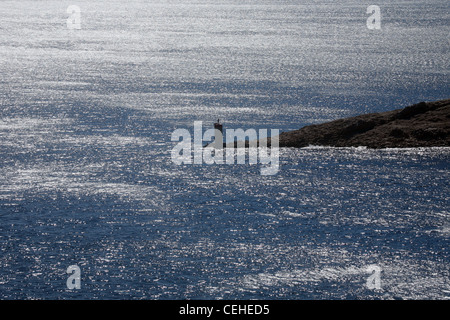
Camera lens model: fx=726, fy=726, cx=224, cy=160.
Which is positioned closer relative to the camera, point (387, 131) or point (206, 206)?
point (206, 206)

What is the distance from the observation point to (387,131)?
229 ft

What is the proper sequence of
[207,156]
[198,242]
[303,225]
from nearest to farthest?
[198,242] < [303,225] < [207,156]

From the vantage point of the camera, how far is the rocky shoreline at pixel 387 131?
67750 mm

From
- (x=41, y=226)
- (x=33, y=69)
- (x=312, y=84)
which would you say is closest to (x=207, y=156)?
(x=41, y=226)

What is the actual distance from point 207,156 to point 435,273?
108ft

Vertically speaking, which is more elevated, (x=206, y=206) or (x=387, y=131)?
(x=387, y=131)

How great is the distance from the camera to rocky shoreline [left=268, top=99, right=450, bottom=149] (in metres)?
67.8

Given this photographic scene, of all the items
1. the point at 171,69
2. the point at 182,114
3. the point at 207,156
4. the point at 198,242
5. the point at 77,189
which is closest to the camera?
the point at 198,242

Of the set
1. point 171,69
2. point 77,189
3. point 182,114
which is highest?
point 171,69

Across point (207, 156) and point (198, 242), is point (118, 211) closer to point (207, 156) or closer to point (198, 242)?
point (198, 242)

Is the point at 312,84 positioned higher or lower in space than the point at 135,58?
lower

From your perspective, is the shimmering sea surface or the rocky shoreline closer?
the shimmering sea surface

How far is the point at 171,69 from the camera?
145 meters

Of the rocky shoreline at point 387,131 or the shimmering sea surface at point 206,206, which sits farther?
the rocky shoreline at point 387,131
